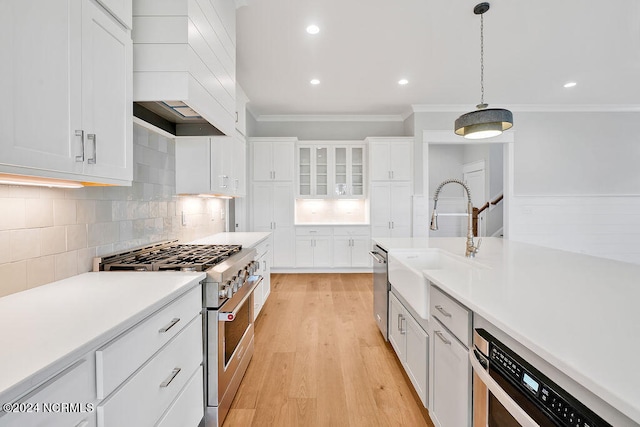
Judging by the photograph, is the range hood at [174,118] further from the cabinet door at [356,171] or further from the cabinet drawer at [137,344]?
the cabinet door at [356,171]

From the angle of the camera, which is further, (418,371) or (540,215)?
(540,215)

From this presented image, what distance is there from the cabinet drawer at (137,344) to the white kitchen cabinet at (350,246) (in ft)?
12.6

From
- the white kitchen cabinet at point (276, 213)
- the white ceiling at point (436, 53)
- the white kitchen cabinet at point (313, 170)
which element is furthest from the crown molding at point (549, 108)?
the white kitchen cabinet at point (276, 213)

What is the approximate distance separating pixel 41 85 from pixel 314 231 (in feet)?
14.1

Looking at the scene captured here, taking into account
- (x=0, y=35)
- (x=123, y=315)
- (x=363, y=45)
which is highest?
(x=363, y=45)

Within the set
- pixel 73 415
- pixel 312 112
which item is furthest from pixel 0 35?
pixel 312 112

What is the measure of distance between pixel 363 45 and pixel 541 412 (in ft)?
10.8

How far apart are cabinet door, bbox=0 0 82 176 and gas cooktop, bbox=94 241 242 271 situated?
0.67m

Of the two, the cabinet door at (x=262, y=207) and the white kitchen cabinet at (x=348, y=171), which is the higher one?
the white kitchen cabinet at (x=348, y=171)

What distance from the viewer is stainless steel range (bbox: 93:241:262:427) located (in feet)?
5.10

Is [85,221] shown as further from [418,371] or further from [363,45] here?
[363,45]

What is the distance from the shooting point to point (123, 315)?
37.4 inches

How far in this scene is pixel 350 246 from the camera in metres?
5.11

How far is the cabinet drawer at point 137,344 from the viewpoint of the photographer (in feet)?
2.77
